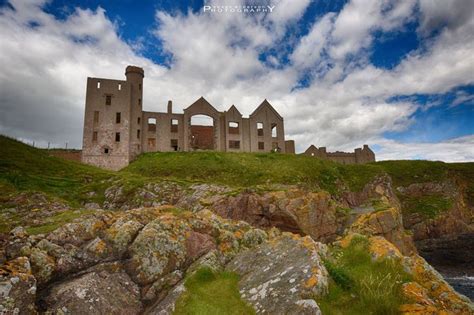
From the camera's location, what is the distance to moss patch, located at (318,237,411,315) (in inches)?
278

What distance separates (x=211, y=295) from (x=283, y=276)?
213 centimetres

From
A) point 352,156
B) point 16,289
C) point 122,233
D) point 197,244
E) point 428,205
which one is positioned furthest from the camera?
point 352,156

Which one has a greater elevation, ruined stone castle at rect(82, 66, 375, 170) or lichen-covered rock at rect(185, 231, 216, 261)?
ruined stone castle at rect(82, 66, 375, 170)

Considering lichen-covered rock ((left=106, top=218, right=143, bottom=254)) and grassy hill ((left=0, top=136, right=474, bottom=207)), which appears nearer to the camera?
lichen-covered rock ((left=106, top=218, right=143, bottom=254))

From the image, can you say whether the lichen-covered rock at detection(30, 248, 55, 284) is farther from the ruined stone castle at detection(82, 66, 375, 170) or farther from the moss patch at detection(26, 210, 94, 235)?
the ruined stone castle at detection(82, 66, 375, 170)

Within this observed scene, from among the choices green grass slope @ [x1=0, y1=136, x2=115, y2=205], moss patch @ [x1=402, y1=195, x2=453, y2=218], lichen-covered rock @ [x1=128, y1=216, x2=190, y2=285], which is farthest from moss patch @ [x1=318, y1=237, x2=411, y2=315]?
moss patch @ [x1=402, y1=195, x2=453, y2=218]

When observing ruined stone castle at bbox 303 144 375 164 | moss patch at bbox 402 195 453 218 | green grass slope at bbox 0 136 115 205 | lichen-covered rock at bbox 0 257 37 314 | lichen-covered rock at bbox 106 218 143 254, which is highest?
ruined stone castle at bbox 303 144 375 164

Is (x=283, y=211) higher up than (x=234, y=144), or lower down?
lower down

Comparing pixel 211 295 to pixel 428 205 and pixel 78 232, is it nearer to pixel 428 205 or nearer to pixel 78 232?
pixel 78 232

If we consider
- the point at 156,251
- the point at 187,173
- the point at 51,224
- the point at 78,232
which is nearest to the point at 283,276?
the point at 156,251

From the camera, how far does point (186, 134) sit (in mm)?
60875

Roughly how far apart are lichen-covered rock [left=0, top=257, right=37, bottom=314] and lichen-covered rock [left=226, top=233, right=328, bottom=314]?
210 inches

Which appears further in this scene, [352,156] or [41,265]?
[352,156]

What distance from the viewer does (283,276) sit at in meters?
8.21
